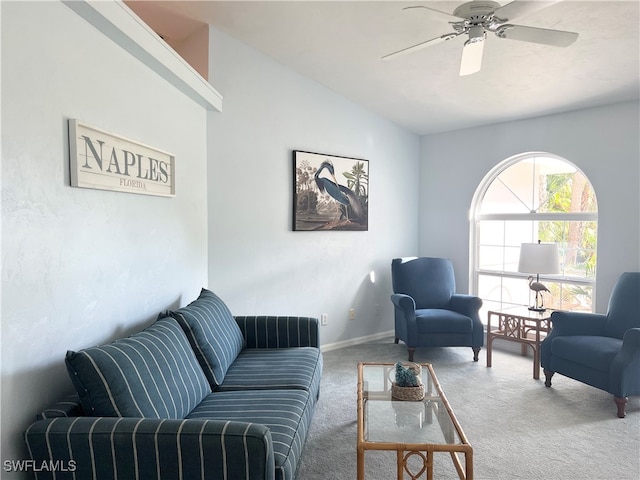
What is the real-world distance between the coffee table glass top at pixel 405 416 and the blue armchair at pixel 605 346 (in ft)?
4.36

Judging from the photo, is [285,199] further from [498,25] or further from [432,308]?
[498,25]

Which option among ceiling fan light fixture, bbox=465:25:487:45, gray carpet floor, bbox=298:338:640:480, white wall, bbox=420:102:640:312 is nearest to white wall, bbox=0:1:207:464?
gray carpet floor, bbox=298:338:640:480

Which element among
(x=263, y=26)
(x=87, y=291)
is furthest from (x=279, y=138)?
(x=87, y=291)

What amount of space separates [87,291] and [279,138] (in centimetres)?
246

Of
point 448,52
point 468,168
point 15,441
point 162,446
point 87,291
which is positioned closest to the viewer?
point 162,446

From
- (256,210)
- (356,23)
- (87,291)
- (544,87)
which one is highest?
(356,23)

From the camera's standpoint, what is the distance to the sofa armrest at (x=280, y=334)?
3.05 meters

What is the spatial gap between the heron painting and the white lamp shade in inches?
64.5

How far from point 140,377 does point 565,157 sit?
402 centimetres

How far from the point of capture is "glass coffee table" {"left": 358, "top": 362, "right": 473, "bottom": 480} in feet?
5.95

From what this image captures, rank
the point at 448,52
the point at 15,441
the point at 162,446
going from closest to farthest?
1. the point at 162,446
2. the point at 15,441
3. the point at 448,52

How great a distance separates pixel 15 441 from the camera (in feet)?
5.10

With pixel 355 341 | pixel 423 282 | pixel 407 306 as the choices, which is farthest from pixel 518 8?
pixel 355 341

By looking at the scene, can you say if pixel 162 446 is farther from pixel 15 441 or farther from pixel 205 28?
pixel 205 28
